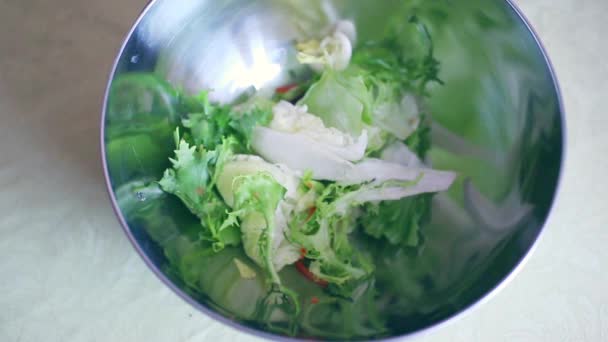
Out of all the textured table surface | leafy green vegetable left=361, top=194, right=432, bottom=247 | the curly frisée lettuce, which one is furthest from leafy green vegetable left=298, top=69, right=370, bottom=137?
the textured table surface

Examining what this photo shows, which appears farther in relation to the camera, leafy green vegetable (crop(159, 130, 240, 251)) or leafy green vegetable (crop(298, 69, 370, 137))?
leafy green vegetable (crop(298, 69, 370, 137))

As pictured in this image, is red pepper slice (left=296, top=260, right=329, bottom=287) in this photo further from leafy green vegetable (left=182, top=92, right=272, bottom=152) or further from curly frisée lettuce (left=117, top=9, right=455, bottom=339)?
leafy green vegetable (left=182, top=92, right=272, bottom=152)

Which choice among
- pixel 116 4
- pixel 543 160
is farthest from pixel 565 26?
pixel 116 4

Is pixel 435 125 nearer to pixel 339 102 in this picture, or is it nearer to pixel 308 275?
pixel 339 102

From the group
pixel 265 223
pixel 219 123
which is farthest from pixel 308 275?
pixel 219 123

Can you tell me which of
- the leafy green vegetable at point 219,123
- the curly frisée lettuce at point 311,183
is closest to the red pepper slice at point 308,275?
the curly frisée lettuce at point 311,183

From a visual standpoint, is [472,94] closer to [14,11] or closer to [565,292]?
[565,292]

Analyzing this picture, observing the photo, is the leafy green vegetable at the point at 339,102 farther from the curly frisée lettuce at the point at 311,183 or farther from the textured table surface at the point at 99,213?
the textured table surface at the point at 99,213
